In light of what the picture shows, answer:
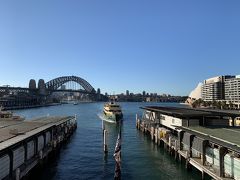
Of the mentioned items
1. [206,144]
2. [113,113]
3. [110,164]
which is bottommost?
[110,164]

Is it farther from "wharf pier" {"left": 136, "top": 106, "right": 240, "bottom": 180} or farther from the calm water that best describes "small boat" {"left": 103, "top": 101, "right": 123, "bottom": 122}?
"wharf pier" {"left": 136, "top": 106, "right": 240, "bottom": 180}

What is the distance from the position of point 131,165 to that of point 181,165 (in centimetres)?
603

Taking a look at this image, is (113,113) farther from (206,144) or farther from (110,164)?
(206,144)

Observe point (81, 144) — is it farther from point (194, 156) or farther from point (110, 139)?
point (194, 156)

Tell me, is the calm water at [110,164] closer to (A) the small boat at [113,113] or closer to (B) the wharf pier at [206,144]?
(B) the wharf pier at [206,144]

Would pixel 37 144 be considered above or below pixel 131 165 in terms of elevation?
above

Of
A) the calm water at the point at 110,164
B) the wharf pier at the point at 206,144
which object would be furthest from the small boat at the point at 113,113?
the wharf pier at the point at 206,144

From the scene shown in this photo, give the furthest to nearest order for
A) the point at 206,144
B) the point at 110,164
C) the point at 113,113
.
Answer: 1. the point at 113,113
2. the point at 110,164
3. the point at 206,144

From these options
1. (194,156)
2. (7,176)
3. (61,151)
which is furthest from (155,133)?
(7,176)

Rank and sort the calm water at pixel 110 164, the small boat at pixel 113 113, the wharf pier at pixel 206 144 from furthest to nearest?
the small boat at pixel 113 113, the calm water at pixel 110 164, the wharf pier at pixel 206 144

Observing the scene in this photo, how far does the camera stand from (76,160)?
4297 centimetres

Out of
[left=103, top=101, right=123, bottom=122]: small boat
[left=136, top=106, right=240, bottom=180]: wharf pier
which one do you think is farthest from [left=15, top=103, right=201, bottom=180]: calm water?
[left=103, top=101, right=123, bottom=122]: small boat

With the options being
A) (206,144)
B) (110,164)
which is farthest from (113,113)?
(206,144)

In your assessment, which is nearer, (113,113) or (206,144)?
(206,144)
